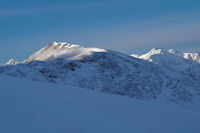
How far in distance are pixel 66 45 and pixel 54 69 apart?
109ft

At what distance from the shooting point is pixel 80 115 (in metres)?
8.76

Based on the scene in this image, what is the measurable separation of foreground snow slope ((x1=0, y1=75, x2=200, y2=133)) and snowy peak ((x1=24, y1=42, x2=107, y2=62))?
53.1 metres

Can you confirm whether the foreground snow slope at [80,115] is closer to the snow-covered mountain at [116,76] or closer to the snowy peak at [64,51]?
the snow-covered mountain at [116,76]

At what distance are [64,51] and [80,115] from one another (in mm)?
72692

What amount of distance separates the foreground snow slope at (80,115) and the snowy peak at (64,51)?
53088mm

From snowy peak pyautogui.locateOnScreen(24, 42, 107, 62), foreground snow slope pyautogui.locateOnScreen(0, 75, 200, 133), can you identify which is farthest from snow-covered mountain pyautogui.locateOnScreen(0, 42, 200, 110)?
foreground snow slope pyautogui.locateOnScreen(0, 75, 200, 133)

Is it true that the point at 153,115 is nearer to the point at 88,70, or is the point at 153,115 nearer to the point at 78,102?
the point at 78,102

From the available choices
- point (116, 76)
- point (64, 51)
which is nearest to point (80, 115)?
point (116, 76)

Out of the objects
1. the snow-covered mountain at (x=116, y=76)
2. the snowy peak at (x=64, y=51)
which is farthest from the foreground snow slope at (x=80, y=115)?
the snowy peak at (x=64, y=51)

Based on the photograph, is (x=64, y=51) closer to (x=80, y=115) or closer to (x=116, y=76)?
(x=116, y=76)

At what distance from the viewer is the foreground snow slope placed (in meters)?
7.49

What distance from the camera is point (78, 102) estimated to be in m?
12.2

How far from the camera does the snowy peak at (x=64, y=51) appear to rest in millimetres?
71312

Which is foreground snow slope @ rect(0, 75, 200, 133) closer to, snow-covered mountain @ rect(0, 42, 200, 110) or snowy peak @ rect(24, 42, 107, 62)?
snow-covered mountain @ rect(0, 42, 200, 110)
